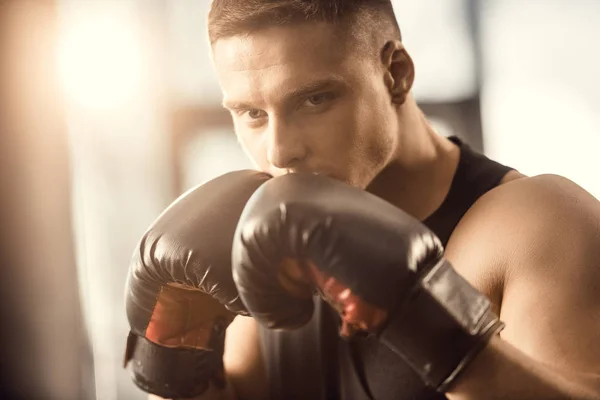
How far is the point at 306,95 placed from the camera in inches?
39.0

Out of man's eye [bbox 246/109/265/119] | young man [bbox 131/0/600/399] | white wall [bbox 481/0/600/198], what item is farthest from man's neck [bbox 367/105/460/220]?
man's eye [bbox 246/109/265/119]

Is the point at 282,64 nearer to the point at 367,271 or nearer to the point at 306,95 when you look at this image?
the point at 306,95

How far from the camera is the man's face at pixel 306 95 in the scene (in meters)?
0.98

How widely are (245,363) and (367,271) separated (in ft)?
1.84

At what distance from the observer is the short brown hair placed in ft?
3.22

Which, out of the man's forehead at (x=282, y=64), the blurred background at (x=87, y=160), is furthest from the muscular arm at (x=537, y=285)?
the blurred background at (x=87, y=160)

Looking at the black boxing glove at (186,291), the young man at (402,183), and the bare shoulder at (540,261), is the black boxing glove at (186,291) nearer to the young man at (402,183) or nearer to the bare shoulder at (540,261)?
the young man at (402,183)

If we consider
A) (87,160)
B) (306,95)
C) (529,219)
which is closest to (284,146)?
(306,95)

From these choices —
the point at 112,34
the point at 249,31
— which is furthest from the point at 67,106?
the point at 249,31

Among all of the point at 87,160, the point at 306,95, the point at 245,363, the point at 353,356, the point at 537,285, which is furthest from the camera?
the point at 87,160

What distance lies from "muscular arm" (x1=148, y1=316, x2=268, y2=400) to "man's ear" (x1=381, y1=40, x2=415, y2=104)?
48 centimetres

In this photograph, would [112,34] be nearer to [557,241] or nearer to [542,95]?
[542,95]

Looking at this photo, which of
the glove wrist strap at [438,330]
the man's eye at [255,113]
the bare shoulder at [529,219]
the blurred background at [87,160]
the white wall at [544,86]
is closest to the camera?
the glove wrist strap at [438,330]

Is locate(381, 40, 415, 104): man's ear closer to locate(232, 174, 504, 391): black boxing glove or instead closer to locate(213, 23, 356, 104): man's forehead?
locate(213, 23, 356, 104): man's forehead
